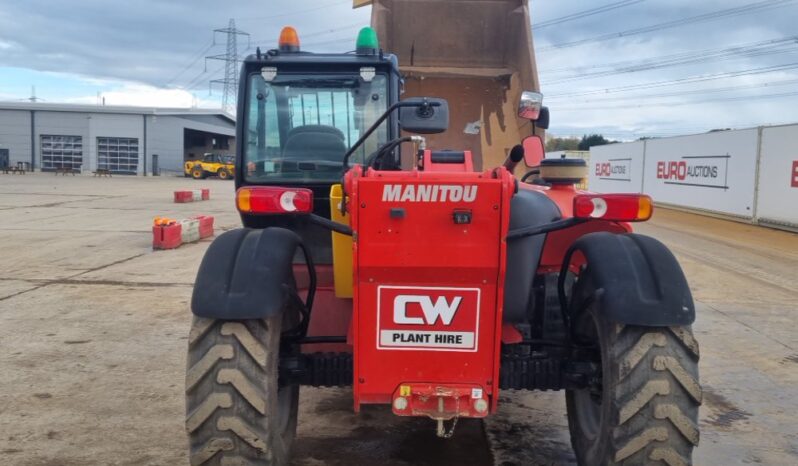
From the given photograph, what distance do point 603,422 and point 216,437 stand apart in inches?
66.4

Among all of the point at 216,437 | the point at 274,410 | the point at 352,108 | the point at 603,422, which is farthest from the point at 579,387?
the point at 352,108

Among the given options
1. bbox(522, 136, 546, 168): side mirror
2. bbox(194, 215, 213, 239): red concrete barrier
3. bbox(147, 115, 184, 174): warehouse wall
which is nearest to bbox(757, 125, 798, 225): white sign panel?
bbox(194, 215, 213, 239): red concrete barrier

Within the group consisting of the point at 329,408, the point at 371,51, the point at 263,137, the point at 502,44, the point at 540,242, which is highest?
the point at 502,44

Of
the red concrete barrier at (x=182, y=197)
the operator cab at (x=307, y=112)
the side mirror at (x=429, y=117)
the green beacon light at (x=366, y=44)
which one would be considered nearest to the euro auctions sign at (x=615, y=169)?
the red concrete barrier at (x=182, y=197)

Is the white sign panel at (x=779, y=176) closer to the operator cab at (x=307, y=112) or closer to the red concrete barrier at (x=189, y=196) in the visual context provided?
the operator cab at (x=307, y=112)

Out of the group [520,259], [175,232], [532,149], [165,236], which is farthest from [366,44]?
[175,232]

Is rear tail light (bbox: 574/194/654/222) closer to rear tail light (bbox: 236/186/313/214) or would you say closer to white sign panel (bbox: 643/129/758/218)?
rear tail light (bbox: 236/186/313/214)

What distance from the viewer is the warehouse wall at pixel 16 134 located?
175 ft

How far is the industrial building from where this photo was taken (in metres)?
53.3

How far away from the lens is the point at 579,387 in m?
3.29

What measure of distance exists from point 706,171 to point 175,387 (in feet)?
61.6

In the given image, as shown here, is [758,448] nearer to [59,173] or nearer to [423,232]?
[423,232]

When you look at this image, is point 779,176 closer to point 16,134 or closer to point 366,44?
point 366,44

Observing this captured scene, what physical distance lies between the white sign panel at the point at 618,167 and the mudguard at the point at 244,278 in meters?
→ 23.8
